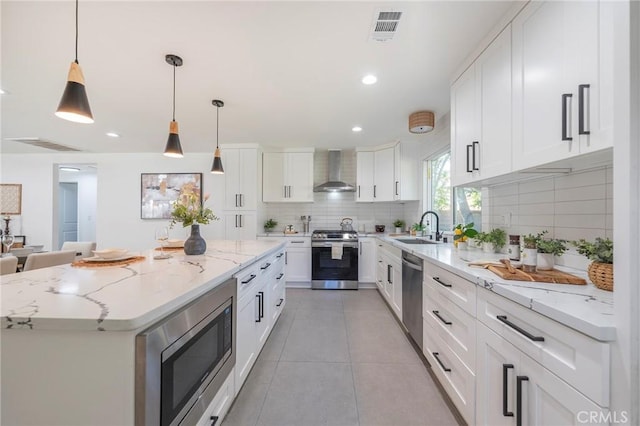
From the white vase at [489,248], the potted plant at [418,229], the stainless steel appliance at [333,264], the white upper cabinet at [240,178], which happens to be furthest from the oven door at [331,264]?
the white vase at [489,248]

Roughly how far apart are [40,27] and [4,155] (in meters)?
5.69

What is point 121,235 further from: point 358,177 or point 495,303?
point 495,303

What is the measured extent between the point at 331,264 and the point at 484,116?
3.05 metres

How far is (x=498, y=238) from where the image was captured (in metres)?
1.98

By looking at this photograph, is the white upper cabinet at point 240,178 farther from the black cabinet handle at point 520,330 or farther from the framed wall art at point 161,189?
the black cabinet handle at point 520,330

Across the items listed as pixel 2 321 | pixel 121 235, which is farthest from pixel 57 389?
pixel 121 235

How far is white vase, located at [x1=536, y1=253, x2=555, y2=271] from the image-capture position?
1340 millimetres

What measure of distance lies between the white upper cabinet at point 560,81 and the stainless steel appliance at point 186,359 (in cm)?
176

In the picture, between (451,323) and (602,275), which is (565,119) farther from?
(451,323)

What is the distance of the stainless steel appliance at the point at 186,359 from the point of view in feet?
2.57

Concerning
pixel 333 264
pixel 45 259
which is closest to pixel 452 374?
pixel 333 264

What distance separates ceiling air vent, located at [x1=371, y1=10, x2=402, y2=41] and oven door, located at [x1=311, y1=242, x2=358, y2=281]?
9.90 ft

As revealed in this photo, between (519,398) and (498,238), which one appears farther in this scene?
(498,238)

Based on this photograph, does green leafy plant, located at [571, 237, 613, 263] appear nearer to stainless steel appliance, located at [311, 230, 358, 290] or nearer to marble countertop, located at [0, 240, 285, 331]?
marble countertop, located at [0, 240, 285, 331]
